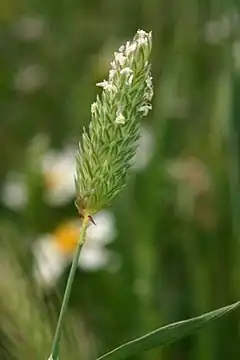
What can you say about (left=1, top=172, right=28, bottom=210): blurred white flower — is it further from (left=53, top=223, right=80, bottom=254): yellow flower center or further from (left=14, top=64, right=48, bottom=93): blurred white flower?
(left=14, top=64, right=48, bottom=93): blurred white flower

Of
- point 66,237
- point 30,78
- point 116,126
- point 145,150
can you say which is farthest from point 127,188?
point 116,126

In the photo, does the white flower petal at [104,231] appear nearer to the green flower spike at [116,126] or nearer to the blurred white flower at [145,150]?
the blurred white flower at [145,150]

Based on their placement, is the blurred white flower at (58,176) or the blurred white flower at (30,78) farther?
the blurred white flower at (30,78)

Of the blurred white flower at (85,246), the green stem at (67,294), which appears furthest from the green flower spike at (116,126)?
the blurred white flower at (85,246)

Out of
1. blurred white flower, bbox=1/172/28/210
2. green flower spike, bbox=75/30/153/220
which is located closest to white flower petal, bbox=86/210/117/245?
blurred white flower, bbox=1/172/28/210

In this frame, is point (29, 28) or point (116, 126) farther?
point (29, 28)

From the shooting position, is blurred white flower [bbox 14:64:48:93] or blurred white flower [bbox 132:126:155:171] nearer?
blurred white flower [bbox 132:126:155:171]

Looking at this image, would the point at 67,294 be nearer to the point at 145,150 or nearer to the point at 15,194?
the point at 145,150
